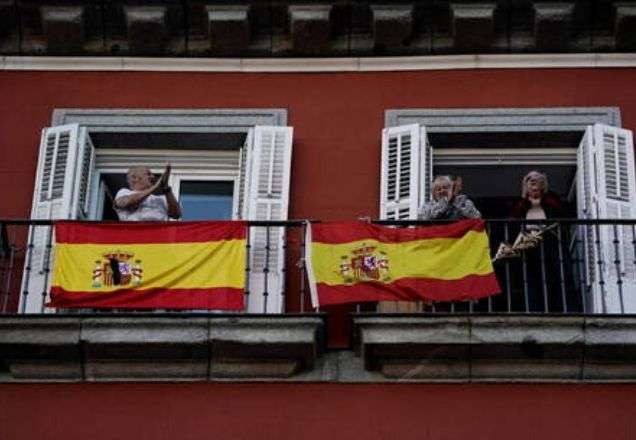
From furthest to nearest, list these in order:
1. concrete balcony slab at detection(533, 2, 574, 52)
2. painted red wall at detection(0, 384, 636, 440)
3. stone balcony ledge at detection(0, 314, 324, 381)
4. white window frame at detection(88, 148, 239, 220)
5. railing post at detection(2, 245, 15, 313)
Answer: white window frame at detection(88, 148, 239, 220) → concrete balcony slab at detection(533, 2, 574, 52) → railing post at detection(2, 245, 15, 313) → stone balcony ledge at detection(0, 314, 324, 381) → painted red wall at detection(0, 384, 636, 440)

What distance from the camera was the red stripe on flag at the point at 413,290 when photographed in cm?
1317

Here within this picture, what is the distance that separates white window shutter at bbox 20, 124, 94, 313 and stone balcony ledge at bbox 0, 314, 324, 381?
0.95 metres

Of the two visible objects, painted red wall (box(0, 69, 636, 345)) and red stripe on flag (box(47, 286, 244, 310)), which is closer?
red stripe on flag (box(47, 286, 244, 310))

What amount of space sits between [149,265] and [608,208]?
3938 millimetres

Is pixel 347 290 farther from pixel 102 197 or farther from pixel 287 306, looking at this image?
pixel 102 197

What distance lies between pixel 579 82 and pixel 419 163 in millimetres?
1799

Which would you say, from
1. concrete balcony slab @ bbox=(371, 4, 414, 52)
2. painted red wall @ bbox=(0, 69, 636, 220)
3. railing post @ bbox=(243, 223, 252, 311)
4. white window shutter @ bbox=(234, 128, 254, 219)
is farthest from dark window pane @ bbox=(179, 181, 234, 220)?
concrete balcony slab @ bbox=(371, 4, 414, 52)

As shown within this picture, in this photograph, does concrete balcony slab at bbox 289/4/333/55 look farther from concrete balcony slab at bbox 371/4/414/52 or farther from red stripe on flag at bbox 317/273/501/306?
red stripe on flag at bbox 317/273/501/306

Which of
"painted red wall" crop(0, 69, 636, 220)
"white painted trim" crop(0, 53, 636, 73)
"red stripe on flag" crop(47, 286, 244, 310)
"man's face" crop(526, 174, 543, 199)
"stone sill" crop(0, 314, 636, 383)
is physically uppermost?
"white painted trim" crop(0, 53, 636, 73)

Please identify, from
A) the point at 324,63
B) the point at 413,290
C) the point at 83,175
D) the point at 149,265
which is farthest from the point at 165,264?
the point at 324,63

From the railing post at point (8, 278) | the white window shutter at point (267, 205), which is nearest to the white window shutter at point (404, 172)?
the white window shutter at point (267, 205)

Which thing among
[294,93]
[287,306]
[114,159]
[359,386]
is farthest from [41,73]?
[359,386]

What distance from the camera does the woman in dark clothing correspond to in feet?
45.3

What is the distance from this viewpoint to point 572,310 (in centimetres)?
1394
